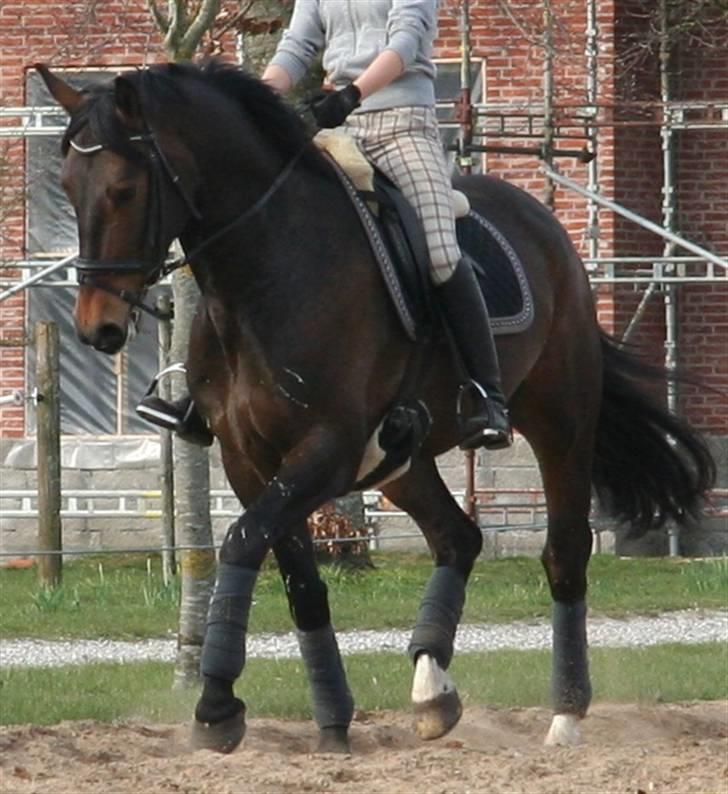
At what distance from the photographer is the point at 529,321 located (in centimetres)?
916

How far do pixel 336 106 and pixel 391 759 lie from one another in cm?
220

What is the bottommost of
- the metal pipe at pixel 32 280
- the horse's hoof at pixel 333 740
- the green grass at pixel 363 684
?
the green grass at pixel 363 684

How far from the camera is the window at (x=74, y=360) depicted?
19828 mm

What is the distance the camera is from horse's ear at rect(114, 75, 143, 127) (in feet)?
24.6

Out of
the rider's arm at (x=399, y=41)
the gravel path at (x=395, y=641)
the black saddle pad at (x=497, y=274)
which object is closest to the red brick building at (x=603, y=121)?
the gravel path at (x=395, y=641)

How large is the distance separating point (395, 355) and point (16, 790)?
219cm

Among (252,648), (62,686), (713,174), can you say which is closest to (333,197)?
(62,686)

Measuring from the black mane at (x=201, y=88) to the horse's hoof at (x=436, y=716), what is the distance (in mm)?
1993

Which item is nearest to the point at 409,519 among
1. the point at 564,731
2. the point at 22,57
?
the point at 22,57

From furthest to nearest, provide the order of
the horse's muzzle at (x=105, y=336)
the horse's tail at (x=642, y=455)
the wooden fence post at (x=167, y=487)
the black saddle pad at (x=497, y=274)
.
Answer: the wooden fence post at (x=167, y=487) < the horse's tail at (x=642, y=455) < the black saddle pad at (x=497, y=274) < the horse's muzzle at (x=105, y=336)

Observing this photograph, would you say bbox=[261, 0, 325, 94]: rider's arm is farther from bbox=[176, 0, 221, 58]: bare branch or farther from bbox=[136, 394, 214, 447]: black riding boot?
bbox=[176, 0, 221, 58]: bare branch

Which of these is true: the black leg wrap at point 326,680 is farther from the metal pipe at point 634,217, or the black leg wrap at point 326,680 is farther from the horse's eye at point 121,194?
the metal pipe at point 634,217

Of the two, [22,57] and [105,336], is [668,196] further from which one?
[105,336]

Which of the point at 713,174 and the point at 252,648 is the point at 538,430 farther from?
Result: the point at 713,174
